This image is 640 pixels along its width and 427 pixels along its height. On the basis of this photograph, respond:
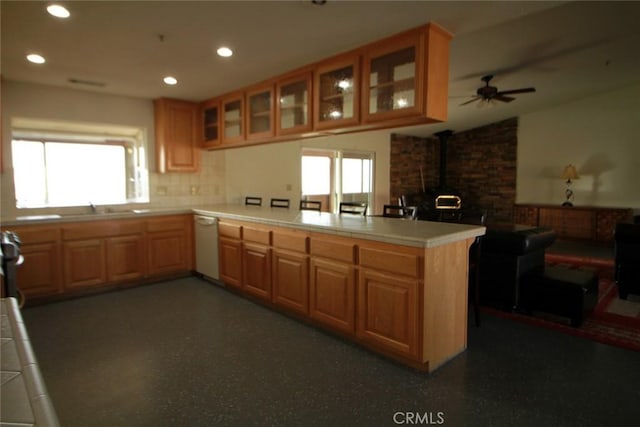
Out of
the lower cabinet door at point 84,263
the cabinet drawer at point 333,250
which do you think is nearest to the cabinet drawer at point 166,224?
the lower cabinet door at point 84,263

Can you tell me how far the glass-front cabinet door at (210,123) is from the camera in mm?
4691

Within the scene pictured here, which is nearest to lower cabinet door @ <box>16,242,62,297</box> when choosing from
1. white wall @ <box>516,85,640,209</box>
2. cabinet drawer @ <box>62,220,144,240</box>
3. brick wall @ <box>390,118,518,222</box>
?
cabinet drawer @ <box>62,220,144,240</box>

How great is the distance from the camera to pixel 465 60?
14.5 feet

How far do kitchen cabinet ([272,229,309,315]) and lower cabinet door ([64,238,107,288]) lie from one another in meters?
2.05

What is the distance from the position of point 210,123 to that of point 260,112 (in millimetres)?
1126

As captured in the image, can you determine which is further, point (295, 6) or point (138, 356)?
point (138, 356)

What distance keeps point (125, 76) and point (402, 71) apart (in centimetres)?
273

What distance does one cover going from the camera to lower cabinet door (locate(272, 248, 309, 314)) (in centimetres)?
308

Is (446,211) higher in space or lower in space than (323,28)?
lower

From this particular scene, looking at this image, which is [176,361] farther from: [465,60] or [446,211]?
[465,60]

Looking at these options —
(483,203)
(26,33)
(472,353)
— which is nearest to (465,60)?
(472,353)

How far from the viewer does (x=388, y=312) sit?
2.48 meters

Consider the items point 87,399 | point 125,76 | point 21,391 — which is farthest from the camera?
point 125,76

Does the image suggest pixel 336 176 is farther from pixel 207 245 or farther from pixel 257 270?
pixel 257 270
